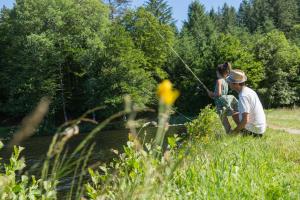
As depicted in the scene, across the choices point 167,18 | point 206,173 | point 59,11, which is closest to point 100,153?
point 206,173

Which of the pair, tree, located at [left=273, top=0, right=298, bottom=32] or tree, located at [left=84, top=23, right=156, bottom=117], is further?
tree, located at [left=273, top=0, right=298, bottom=32]

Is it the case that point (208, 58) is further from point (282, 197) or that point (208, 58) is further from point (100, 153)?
point (282, 197)

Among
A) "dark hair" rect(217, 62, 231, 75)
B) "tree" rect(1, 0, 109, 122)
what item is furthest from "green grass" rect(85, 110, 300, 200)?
"tree" rect(1, 0, 109, 122)

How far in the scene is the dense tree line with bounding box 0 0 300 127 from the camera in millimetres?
46250

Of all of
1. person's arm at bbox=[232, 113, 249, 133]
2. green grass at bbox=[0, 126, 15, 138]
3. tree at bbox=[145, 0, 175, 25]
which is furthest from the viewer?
tree at bbox=[145, 0, 175, 25]

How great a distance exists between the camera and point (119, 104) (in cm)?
4647

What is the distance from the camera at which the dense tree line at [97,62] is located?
46250 mm

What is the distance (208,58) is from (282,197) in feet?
158

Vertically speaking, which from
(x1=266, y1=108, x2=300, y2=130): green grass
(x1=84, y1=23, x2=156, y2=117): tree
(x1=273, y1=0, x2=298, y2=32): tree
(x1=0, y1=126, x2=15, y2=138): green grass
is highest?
(x1=273, y1=0, x2=298, y2=32): tree

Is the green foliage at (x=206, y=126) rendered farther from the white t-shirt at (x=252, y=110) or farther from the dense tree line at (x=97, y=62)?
the dense tree line at (x=97, y=62)

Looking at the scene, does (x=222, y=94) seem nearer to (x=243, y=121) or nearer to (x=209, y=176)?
(x=243, y=121)

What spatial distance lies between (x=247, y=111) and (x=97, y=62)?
40699 mm

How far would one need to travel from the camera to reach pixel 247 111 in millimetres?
7289

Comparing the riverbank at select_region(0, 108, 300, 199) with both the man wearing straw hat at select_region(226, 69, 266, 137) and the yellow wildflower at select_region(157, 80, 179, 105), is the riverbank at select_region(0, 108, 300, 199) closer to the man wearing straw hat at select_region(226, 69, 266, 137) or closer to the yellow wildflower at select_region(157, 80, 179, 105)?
the yellow wildflower at select_region(157, 80, 179, 105)
